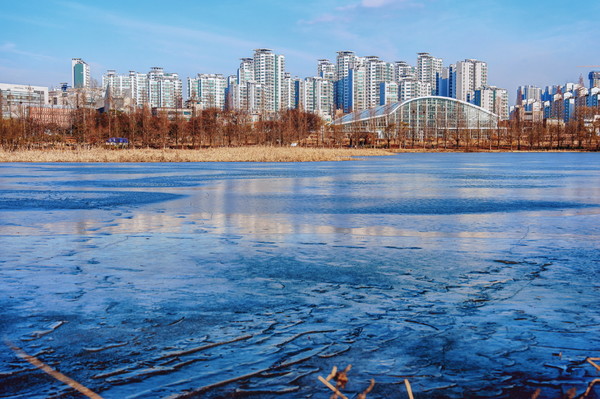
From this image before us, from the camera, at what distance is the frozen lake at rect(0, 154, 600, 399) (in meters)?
3.72

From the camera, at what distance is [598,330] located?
461 centimetres

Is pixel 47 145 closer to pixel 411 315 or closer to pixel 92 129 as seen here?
pixel 92 129

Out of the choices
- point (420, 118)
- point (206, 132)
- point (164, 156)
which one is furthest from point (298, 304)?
point (420, 118)

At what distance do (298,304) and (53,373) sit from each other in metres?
2.25

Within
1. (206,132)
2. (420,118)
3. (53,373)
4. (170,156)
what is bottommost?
(53,373)

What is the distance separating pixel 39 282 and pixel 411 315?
378 centimetres

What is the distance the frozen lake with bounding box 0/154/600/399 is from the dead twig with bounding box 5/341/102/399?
58 millimetres

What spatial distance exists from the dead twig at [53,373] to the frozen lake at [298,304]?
0.06 metres

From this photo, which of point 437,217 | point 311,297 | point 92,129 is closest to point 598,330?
point 311,297

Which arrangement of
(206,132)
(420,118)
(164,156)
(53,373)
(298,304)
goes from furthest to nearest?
(420,118)
(206,132)
(164,156)
(298,304)
(53,373)

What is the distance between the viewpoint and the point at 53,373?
374 centimetres

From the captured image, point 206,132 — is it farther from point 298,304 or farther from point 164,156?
point 298,304

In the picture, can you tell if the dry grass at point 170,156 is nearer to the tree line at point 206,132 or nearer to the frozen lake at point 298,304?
the tree line at point 206,132

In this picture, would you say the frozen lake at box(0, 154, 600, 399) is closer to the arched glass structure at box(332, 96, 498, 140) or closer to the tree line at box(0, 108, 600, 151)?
the tree line at box(0, 108, 600, 151)
